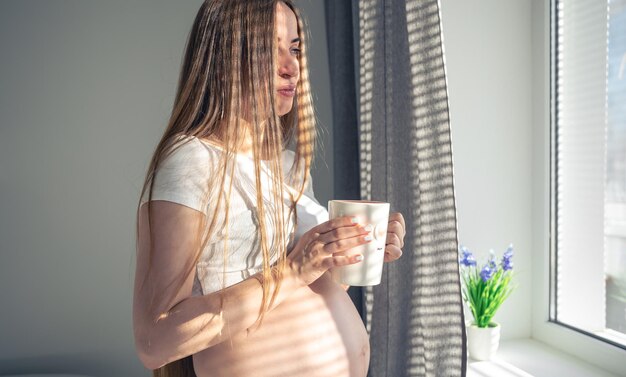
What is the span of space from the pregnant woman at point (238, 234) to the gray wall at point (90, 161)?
0.91m

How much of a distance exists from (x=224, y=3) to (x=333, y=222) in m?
0.48

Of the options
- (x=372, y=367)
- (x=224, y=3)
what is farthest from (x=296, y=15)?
(x=372, y=367)

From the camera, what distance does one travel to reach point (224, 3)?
0.98 meters

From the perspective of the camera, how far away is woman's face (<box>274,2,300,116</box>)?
1024 millimetres

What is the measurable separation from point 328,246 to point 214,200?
212 mm

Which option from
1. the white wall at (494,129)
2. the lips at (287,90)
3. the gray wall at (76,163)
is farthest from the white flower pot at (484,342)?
the gray wall at (76,163)

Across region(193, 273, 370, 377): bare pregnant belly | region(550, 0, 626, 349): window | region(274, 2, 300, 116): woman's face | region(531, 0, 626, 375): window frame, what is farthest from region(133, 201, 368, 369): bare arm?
region(531, 0, 626, 375): window frame

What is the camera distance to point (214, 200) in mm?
868

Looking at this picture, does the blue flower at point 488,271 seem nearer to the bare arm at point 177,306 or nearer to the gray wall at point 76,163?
the bare arm at point 177,306

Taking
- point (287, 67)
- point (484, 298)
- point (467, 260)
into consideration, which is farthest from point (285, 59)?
point (484, 298)

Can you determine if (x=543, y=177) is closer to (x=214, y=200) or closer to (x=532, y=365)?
(x=532, y=365)

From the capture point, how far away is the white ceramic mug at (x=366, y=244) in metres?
0.80

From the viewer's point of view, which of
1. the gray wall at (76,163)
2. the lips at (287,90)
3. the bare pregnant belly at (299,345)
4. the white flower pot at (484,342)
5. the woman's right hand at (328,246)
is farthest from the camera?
the gray wall at (76,163)

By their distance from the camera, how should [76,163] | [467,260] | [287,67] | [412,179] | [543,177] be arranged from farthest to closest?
1. [76,163]
2. [543,177]
3. [467,260]
4. [412,179]
5. [287,67]
